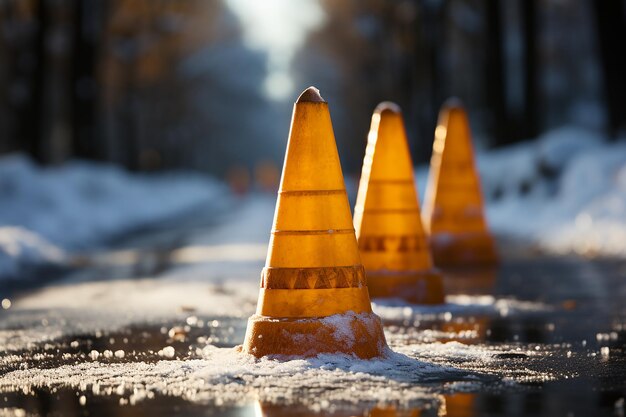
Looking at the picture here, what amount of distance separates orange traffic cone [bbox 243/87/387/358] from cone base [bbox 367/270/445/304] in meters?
3.52

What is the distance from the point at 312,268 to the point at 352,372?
79 centimetres

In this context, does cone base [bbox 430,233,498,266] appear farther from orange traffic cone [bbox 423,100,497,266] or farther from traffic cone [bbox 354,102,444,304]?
traffic cone [bbox 354,102,444,304]

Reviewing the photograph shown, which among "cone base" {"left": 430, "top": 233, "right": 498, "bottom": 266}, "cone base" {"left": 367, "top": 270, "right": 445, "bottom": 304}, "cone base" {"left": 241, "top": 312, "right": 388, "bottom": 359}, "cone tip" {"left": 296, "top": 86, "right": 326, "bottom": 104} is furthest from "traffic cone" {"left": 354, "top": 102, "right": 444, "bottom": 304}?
"cone base" {"left": 430, "top": 233, "right": 498, "bottom": 266}

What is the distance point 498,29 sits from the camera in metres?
38.2

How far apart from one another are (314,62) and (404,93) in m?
29.4

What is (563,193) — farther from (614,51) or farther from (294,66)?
(294,66)

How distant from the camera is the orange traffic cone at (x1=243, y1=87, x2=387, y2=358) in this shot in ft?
24.9

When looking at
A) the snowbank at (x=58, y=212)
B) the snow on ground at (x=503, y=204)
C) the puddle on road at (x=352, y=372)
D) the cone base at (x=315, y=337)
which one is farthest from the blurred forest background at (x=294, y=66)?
the cone base at (x=315, y=337)

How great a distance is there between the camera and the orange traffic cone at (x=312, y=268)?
24.9 ft

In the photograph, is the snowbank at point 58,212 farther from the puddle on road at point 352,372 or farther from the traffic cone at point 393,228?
the puddle on road at point 352,372

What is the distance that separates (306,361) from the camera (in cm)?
744

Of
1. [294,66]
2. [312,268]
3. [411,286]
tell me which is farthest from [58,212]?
[294,66]

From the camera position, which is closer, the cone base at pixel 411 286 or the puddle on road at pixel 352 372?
the puddle on road at pixel 352 372

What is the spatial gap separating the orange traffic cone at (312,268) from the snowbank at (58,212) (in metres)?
8.17
